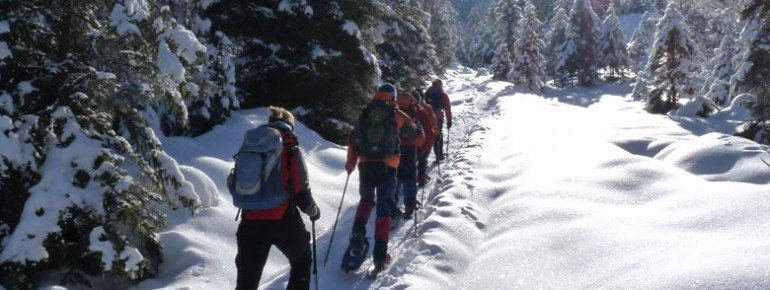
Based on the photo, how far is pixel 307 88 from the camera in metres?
15.1

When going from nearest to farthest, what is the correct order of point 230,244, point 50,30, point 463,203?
point 50,30
point 230,244
point 463,203

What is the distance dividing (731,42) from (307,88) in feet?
130

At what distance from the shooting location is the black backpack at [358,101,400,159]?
6457 mm

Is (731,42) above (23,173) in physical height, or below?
below

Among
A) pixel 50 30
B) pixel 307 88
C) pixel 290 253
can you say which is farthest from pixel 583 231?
pixel 307 88

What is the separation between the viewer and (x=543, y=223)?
7.75 m

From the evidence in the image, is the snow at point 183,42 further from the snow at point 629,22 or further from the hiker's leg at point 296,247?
the snow at point 629,22

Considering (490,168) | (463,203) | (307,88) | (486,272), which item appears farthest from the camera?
(307,88)

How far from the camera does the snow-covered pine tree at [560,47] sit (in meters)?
58.6

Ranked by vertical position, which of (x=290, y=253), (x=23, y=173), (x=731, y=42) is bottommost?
(x=731, y=42)

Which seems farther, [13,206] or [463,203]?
[463,203]

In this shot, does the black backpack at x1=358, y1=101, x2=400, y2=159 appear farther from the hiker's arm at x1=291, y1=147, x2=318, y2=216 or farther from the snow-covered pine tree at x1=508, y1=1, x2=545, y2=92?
the snow-covered pine tree at x1=508, y1=1, x2=545, y2=92

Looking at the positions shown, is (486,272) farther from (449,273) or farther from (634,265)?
(634,265)

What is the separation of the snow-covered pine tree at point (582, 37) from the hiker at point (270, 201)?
57.9 metres
